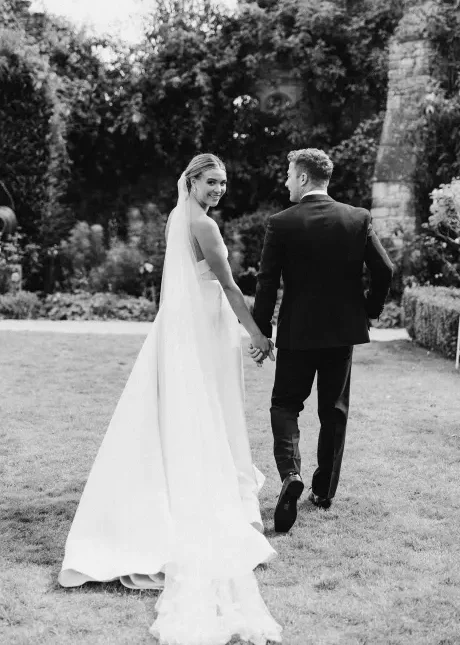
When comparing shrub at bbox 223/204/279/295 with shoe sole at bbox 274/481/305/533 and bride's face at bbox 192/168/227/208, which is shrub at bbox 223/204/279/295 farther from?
shoe sole at bbox 274/481/305/533

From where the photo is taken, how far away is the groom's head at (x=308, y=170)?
3.69 metres

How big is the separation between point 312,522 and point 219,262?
1.27 metres

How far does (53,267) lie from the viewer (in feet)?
41.7

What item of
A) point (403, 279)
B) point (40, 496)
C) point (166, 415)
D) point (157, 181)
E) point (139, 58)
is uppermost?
point (139, 58)

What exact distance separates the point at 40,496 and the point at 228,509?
3.98ft

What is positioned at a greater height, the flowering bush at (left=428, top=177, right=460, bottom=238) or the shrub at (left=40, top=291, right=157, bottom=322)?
the flowering bush at (left=428, top=177, right=460, bottom=238)

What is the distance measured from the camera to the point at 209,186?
3.67m

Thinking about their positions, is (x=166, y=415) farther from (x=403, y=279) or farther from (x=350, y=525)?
(x=403, y=279)

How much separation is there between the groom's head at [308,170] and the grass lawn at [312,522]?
154 cm

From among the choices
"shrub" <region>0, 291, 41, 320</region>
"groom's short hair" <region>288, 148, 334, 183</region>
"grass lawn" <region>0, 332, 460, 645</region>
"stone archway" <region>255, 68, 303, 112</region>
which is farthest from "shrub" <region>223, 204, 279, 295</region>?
"groom's short hair" <region>288, 148, 334, 183</region>

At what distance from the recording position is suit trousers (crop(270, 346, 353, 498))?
3.78 metres


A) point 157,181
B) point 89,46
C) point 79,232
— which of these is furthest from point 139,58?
point 79,232

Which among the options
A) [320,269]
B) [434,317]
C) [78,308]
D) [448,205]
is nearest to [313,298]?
[320,269]

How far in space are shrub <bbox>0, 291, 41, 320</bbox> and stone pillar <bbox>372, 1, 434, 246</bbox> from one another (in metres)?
5.06
